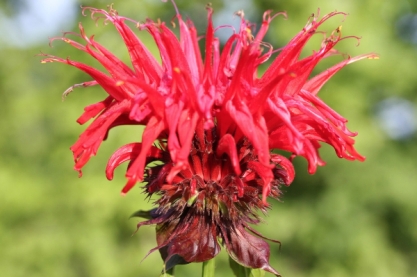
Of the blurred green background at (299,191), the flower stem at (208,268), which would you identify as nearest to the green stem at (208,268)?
the flower stem at (208,268)

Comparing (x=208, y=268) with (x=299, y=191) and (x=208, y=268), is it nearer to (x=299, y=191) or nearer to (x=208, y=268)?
(x=208, y=268)

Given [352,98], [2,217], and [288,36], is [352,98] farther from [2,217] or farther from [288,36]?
[2,217]

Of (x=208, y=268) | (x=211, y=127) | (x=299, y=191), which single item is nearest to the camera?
(x=211, y=127)

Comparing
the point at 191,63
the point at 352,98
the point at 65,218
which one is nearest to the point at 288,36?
the point at 352,98

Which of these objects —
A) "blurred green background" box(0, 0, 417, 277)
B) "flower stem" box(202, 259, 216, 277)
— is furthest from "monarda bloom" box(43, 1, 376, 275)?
"blurred green background" box(0, 0, 417, 277)

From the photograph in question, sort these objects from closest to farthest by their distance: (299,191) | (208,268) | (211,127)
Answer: (211,127)
(208,268)
(299,191)

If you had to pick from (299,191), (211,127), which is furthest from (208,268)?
(299,191)

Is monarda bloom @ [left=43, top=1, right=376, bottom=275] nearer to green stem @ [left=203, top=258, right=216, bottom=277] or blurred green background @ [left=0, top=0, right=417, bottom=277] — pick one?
green stem @ [left=203, top=258, right=216, bottom=277]
